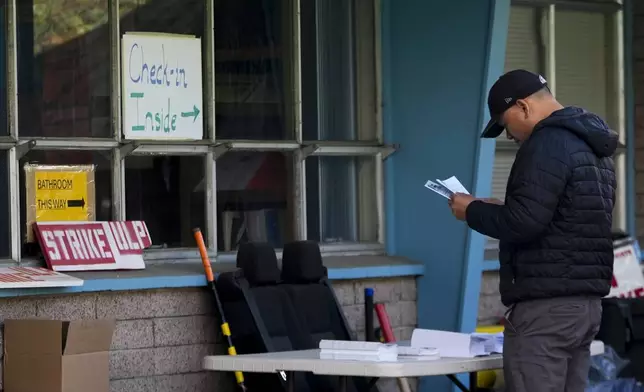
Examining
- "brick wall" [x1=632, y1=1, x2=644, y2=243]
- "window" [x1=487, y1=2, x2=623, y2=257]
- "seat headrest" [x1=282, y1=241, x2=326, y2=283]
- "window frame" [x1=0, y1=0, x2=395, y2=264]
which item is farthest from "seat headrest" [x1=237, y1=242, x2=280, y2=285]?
"brick wall" [x1=632, y1=1, x2=644, y2=243]

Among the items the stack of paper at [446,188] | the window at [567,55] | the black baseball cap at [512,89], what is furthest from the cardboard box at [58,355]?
the window at [567,55]

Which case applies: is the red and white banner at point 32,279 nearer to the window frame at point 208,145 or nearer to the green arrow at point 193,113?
the window frame at point 208,145

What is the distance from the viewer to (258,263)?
245 inches

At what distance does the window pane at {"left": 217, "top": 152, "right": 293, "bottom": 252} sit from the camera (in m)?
6.76

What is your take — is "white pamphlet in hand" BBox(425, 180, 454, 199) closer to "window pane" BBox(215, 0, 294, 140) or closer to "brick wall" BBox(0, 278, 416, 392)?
"brick wall" BBox(0, 278, 416, 392)

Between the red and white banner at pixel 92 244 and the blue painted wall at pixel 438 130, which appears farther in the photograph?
the blue painted wall at pixel 438 130

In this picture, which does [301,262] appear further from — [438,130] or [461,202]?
[461,202]

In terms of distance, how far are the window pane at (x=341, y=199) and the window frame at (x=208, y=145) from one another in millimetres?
52

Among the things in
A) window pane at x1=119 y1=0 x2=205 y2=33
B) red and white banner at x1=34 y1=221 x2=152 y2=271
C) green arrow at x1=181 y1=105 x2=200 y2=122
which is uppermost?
window pane at x1=119 y1=0 x2=205 y2=33

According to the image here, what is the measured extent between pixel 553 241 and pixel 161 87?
2.40 meters

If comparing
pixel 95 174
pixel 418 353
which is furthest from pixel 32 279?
pixel 418 353

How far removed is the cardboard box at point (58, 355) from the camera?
543 centimetres

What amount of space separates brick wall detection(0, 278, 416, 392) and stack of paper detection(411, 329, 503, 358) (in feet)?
3.95

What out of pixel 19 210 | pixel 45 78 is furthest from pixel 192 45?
pixel 19 210
